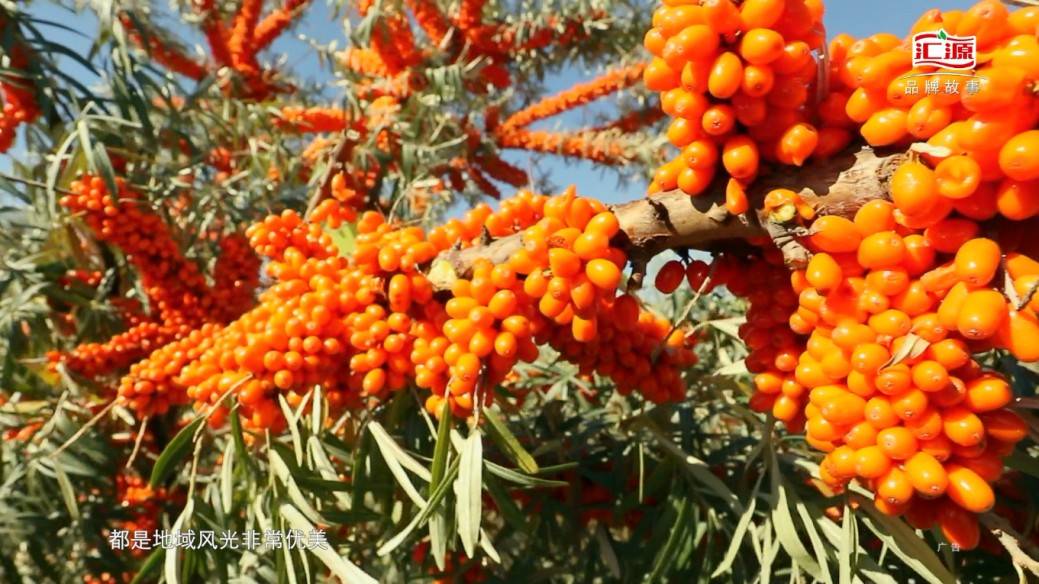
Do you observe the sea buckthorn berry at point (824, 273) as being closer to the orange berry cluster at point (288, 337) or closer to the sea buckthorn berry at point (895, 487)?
the sea buckthorn berry at point (895, 487)

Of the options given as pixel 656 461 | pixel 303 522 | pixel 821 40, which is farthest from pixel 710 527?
pixel 821 40

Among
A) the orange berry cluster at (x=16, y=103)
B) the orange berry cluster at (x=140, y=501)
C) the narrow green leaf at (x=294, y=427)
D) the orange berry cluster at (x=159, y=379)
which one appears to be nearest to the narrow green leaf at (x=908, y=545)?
the narrow green leaf at (x=294, y=427)

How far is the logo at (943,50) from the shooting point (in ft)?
1.59

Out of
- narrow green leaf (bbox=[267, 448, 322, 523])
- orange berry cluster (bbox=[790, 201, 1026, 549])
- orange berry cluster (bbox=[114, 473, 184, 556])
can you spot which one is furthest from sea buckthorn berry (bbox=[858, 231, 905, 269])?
orange berry cluster (bbox=[114, 473, 184, 556])

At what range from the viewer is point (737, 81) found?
21.5 inches

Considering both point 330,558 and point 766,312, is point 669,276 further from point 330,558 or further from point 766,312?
point 330,558

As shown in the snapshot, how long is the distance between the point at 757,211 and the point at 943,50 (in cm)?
20

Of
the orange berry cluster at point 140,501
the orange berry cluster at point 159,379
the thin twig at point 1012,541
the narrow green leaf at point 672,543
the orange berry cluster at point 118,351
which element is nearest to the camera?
the thin twig at point 1012,541

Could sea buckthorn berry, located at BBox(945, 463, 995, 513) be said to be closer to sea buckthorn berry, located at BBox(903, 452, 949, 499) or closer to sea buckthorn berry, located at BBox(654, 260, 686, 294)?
sea buckthorn berry, located at BBox(903, 452, 949, 499)

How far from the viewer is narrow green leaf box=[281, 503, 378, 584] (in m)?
0.74

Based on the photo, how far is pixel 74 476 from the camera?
1524mm

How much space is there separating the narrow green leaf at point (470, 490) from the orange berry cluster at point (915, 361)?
383 mm

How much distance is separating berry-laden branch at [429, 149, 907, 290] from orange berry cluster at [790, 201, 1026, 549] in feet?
0.10

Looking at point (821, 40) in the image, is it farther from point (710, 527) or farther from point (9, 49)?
point (9, 49)
